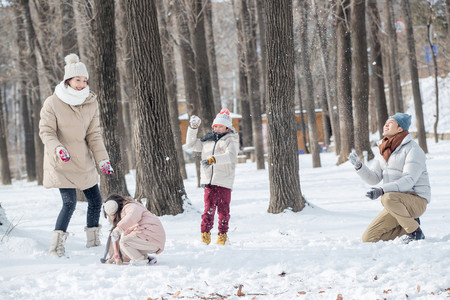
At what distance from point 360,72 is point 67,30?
8.34 m

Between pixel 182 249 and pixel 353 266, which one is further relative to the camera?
pixel 182 249

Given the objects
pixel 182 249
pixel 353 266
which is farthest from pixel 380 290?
pixel 182 249

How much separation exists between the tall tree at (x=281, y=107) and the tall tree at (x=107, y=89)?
2.83 m

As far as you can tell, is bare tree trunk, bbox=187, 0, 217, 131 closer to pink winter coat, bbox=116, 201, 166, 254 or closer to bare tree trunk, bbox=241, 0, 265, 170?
bare tree trunk, bbox=241, 0, 265, 170

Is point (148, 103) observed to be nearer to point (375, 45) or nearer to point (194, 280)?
point (194, 280)

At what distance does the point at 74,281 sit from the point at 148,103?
4284mm

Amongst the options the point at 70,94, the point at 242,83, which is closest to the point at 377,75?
the point at 242,83

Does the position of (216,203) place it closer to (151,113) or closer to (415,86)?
(151,113)

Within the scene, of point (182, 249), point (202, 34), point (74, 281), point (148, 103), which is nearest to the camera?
point (74, 281)

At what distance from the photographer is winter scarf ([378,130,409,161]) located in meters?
5.57

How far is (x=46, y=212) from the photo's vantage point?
9.69 meters

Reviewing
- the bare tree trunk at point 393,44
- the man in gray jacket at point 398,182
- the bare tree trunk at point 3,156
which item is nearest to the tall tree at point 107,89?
the man in gray jacket at point 398,182

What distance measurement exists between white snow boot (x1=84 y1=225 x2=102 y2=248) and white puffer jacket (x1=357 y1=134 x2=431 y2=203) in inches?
120

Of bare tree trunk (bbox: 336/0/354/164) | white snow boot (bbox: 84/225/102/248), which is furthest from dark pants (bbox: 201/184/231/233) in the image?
bare tree trunk (bbox: 336/0/354/164)
